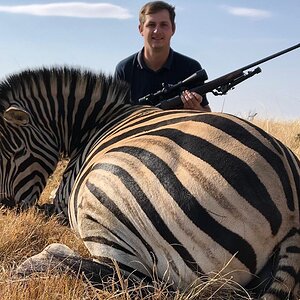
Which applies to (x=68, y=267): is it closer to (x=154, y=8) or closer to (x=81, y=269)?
(x=81, y=269)

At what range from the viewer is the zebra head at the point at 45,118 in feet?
13.7

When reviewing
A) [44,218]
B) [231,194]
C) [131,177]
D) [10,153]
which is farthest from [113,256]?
[10,153]

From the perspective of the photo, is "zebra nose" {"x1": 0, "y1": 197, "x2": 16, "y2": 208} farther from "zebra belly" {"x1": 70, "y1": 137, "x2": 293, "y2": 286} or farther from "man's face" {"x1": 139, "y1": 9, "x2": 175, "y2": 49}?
"man's face" {"x1": 139, "y1": 9, "x2": 175, "y2": 49}

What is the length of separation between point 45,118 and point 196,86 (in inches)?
62.5

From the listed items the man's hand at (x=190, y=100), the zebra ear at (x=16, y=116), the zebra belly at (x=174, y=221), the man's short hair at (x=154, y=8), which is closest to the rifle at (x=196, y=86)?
the man's hand at (x=190, y=100)

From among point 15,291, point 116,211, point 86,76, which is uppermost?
point 86,76

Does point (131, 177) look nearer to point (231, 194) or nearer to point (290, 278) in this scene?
point (231, 194)

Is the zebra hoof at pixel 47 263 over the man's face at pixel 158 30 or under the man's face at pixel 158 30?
under

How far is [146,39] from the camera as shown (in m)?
5.70

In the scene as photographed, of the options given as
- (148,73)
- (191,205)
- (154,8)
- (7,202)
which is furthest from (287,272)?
(154,8)

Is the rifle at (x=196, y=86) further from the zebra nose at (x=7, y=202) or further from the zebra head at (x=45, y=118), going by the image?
the zebra nose at (x=7, y=202)

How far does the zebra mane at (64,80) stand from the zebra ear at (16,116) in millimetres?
298

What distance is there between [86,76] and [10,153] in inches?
34.1

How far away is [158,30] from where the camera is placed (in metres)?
5.61
